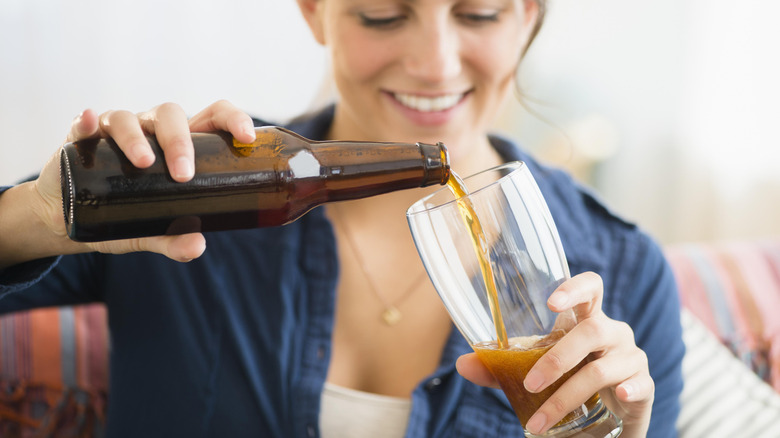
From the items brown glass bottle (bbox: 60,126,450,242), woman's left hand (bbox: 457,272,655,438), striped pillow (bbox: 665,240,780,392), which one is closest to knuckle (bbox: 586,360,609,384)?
woman's left hand (bbox: 457,272,655,438)

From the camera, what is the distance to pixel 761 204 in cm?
307

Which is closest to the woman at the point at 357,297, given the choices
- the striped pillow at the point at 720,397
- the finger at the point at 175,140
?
the striped pillow at the point at 720,397

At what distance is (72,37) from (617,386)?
2.31 m

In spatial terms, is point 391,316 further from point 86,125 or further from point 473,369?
point 86,125

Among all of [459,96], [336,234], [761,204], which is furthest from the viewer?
[761,204]

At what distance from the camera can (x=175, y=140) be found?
70 cm

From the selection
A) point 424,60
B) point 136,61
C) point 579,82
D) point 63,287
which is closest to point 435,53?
point 424,60

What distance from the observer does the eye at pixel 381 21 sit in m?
1.15

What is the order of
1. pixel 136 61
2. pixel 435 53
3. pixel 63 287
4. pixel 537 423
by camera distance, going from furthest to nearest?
1. pixel 136 61
2. pixel 63 287
3. pixel 435 53
4. pixel 537 423

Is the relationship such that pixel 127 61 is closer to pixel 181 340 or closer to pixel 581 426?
pixel 181 340

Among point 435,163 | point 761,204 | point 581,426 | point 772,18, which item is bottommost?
point 761,204

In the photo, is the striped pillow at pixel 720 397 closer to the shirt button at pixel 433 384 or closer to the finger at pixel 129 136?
the shirt button at pixel 433 384

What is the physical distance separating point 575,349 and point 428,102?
1.82 ft

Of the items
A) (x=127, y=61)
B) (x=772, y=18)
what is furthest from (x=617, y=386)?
(x=772, y=18)
